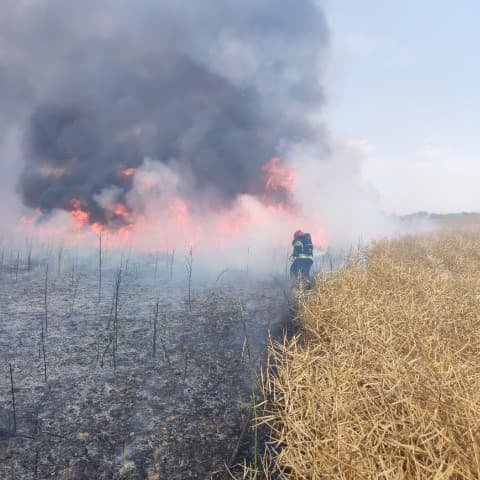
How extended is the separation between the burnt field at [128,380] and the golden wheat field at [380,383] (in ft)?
2.59

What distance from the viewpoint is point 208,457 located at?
13.9ft

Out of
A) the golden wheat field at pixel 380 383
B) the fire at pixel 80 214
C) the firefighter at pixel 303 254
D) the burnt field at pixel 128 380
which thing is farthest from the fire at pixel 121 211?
the golden wheat field at pixel 380 383

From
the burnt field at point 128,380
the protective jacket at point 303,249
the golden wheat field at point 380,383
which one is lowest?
the burnt field at point 128,380

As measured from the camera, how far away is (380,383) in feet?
11.3

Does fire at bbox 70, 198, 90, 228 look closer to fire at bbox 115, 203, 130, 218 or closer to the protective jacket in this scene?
fire at bbox 115, 203, 130, 218

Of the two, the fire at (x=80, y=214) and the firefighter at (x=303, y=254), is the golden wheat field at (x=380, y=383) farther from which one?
the fire at (x=80, y=214)

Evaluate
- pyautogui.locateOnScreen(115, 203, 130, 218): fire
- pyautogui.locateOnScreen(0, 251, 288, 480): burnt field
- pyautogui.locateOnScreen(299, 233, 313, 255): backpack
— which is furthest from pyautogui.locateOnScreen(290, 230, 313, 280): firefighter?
pyautogui.locateOnScreen(115, 203, 130, 218): fire

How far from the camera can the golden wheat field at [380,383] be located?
2711mm

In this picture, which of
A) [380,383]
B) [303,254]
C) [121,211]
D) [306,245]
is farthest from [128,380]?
[121,211]

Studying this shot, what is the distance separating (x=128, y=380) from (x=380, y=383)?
12.5ft

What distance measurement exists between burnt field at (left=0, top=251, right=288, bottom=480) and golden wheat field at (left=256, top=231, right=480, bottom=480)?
2.59 feet

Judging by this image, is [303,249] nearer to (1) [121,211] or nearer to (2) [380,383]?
(2) [380,383]

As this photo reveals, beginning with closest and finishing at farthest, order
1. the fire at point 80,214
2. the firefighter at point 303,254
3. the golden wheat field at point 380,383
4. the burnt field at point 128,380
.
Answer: the golden wheat field at point 380,383 < the burnt field at point 128,380 < the firefighter at point 303,254 < the fire at point 80,214

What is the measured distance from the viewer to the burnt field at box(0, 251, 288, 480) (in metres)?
4.19
